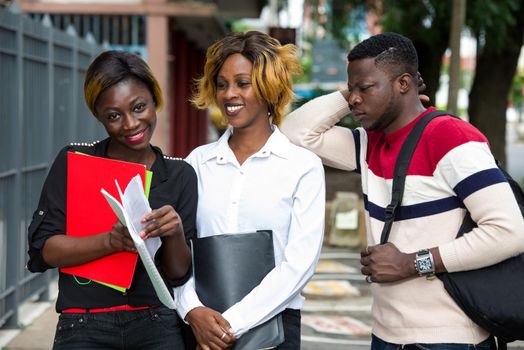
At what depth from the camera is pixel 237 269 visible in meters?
2.85

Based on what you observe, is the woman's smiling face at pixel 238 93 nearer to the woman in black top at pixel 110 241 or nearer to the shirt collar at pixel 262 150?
the shirt collar at pixel 262 150

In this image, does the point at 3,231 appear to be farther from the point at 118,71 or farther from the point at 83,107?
the point at 118,71

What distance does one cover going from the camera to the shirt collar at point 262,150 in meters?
3.02

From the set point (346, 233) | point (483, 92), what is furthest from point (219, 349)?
point (483, 92)

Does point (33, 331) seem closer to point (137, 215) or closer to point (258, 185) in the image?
point (258, 185)

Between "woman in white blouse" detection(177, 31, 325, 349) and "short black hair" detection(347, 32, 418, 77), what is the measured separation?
0.26 m

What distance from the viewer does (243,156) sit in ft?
10.1

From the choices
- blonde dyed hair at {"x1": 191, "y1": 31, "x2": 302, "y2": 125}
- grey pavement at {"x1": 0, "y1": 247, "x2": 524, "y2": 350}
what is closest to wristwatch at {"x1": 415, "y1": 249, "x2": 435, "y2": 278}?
blonde dyed hair at {"x1": 191, "y1": 31, "x2": 302, "y2": 125}

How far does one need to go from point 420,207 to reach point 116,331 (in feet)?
3.44

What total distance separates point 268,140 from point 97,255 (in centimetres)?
71

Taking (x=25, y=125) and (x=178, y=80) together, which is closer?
(x=25, y=125)

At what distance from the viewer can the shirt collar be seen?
302 cm

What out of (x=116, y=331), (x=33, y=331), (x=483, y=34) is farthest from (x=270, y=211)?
(x=483, y=34)

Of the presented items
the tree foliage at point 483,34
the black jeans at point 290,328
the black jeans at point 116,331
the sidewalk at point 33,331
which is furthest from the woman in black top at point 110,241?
the tree foliage at point 483,34
